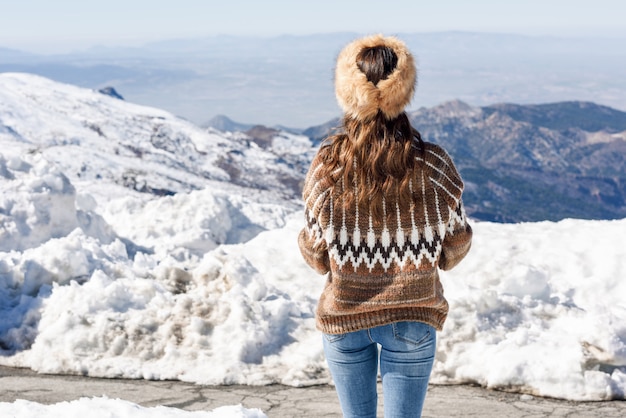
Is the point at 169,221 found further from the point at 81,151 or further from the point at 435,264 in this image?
the point at 81,151

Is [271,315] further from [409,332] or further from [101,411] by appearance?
[409,332]

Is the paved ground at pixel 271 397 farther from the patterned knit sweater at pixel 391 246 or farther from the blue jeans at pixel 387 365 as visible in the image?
the patterned knit sweater at pixel 391 246

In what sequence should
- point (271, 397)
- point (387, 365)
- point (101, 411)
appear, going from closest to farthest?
point (387, 365), point (101, 411), point (271, 397)

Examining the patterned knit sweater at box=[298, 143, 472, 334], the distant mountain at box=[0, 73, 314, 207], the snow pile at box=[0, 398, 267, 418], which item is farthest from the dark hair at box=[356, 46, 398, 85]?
the distant mountain at box=[0, 73, 314, 207]

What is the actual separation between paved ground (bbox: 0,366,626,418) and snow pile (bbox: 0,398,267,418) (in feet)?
4.66

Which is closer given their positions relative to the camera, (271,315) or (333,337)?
(333,337)

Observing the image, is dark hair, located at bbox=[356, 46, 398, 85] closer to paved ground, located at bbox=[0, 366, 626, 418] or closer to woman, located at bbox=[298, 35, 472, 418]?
woman, located at bbox=[298, 35, 472, 418]

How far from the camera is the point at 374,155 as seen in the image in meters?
2.80

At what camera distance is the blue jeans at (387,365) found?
3.02 m

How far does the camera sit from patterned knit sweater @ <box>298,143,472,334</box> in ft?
9.55

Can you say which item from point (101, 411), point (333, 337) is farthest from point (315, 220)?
point (101, 411)

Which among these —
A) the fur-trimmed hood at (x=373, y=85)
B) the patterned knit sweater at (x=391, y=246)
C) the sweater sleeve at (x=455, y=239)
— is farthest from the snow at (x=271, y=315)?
the fur-trimmed hood at (x=373, y=85)

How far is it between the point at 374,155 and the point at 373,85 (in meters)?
0.28

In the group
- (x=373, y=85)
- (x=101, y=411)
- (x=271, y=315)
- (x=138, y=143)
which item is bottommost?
(x=138, y=143)
